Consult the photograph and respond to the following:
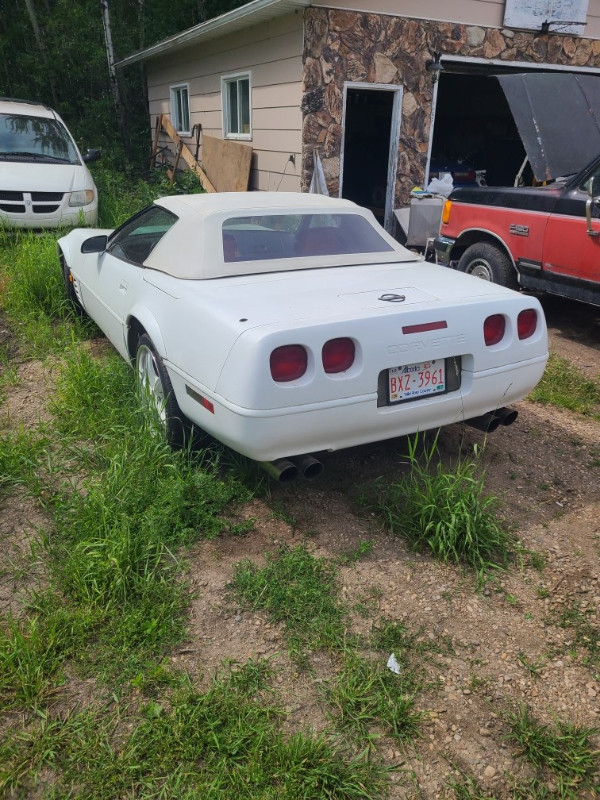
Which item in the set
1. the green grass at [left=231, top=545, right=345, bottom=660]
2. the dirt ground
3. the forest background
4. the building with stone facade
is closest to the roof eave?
the building with stone facade

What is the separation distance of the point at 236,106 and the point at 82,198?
3909mm

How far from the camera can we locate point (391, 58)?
8.70 metres

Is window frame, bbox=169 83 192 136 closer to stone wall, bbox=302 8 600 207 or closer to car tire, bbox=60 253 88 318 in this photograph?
stone wall, bbox=302 8 600 207

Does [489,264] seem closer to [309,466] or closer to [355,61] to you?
[355,61]

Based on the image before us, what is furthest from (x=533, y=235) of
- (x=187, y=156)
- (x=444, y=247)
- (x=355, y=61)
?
(x=187, y=156)

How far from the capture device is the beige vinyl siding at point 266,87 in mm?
8617

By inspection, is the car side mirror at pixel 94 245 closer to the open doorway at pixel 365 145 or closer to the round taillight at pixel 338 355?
the round taillight at pixel 338 355

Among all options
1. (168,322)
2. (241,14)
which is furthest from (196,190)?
(168,322)

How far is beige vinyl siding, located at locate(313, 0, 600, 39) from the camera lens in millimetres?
8188

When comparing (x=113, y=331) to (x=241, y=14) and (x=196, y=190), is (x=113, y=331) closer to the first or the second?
(x=241, y=14)

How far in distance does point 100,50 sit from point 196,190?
323 inches

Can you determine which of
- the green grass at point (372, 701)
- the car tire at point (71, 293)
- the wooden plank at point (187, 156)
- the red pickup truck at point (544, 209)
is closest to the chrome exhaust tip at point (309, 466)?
the green grass at point (372, 701)

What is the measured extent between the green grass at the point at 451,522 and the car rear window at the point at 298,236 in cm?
147

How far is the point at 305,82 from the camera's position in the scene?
8.34 metres
